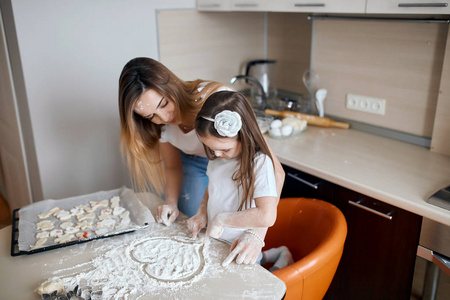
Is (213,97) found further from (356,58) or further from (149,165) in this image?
(356,58)

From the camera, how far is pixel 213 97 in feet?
3.95

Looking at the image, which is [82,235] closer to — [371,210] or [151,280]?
[151,280]

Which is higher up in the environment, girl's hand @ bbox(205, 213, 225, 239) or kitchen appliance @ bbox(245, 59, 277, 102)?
kitchen appliance @ bbox(245, 59, 277, 102)

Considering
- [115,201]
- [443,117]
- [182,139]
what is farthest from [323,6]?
[115,201]

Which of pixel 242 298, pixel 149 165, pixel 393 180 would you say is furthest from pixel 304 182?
pixel 242 298

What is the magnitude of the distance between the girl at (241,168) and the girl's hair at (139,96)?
0.24 metres

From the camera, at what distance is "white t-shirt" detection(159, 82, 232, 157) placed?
5.17ft

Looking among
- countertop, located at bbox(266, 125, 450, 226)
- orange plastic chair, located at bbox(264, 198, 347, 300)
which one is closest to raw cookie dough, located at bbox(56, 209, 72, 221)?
orange plastic chair, located at bbox(264, 198, 347, 300)

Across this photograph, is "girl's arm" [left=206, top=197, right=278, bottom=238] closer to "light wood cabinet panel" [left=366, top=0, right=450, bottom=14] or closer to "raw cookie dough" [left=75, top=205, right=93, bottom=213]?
"raw cookie dough" [left=75, top=205, right=93, bottom=213]

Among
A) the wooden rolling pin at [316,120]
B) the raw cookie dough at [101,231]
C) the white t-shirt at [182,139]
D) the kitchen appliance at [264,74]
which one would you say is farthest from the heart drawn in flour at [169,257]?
the kitchen appliance at [264,74]

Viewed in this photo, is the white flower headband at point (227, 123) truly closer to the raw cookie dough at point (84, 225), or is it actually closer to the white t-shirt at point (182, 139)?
the white t-shirt at point (182, 139)

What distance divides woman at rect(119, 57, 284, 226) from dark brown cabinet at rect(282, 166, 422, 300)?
43 centimetres

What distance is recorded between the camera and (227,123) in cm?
111

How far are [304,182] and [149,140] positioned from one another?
Result: 26.8 inches
